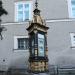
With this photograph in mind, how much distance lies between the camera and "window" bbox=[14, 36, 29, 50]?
21859 mm

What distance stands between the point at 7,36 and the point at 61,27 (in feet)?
13.6

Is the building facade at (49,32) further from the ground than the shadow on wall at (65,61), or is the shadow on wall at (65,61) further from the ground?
the building facade at (49,32)

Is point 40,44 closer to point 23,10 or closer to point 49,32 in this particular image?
point 49,32

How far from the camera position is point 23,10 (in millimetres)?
22234

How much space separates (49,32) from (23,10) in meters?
2.73

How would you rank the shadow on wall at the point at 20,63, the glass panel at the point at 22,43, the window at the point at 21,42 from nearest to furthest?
the shadow on wall at the point at 20,63 → the window at the point at 21,42 → the glass panel at the point at 22,43

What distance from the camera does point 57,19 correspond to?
21344mm

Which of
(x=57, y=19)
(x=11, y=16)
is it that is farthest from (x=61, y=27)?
(x=11, y=16)

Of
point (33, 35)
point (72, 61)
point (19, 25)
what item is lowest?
point (72, 61)

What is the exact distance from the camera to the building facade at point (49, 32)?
68.4ft

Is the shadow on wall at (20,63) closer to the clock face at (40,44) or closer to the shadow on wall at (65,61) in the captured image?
the shadow on wall at (65,61)

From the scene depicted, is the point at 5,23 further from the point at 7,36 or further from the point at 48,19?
the point at 48,19

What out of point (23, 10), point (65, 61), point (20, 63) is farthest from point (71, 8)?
point (20, 63)

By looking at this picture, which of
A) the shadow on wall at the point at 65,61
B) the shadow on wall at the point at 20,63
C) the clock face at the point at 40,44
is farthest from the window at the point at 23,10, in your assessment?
the clock face at the point at 40,44
